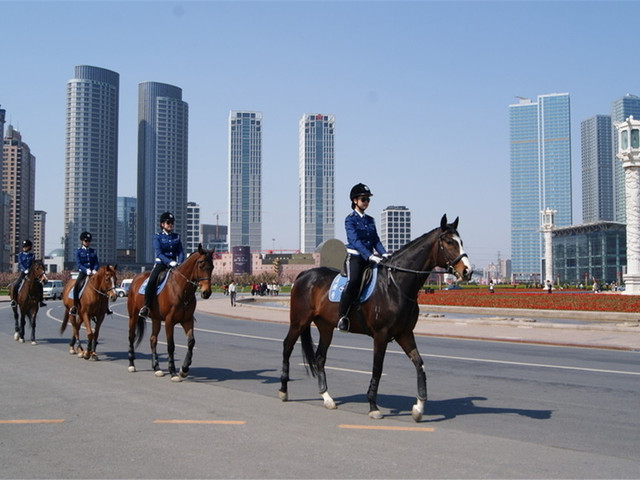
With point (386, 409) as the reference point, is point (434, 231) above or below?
above

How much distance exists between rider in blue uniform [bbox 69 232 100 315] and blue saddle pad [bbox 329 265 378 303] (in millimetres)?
8541

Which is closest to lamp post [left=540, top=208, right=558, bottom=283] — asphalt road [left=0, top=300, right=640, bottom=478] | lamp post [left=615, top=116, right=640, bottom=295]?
lamp post [left=615, top=116, right=640, bottom=295]

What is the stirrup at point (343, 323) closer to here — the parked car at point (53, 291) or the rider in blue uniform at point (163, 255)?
the rider in blue uniform at point (163, 255)

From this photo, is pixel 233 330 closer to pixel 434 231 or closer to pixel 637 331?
pixel 637 331

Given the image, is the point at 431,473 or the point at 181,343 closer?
the point at 431,473

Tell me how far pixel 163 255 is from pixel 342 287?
5211 mm

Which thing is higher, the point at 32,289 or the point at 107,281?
A: the point at 107,281

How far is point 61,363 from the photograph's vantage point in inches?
575

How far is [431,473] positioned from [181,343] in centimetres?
1451

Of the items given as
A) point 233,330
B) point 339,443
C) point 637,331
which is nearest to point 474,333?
point 637,331

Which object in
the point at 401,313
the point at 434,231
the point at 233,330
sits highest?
the point at 434,231

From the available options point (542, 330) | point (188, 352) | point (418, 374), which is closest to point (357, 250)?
point (418, 374)

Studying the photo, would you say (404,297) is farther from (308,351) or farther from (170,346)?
(170,346)

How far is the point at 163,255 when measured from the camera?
13312 millimetres
